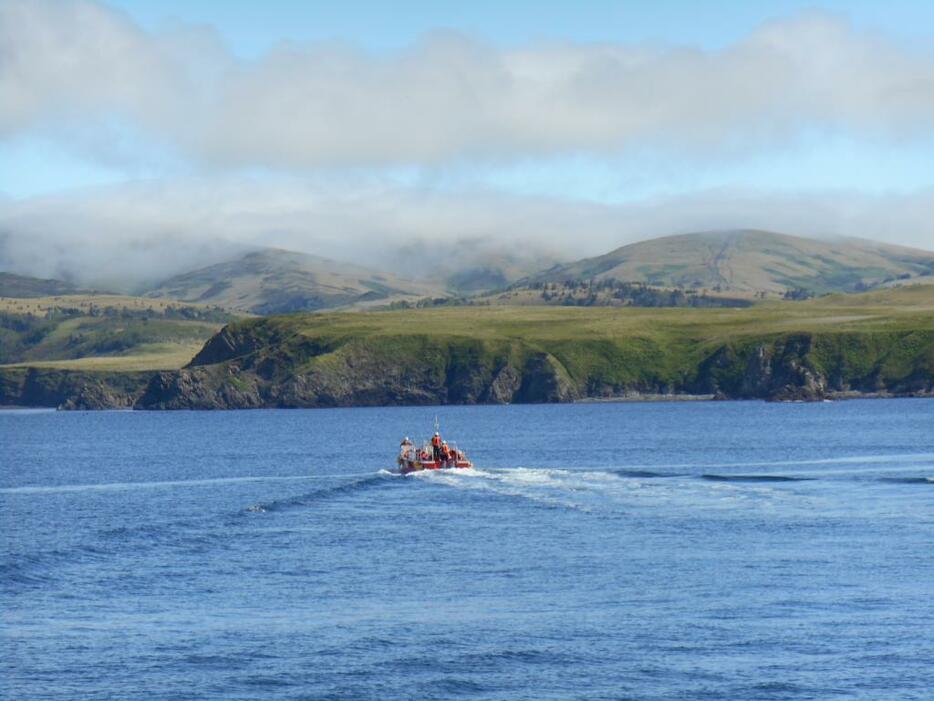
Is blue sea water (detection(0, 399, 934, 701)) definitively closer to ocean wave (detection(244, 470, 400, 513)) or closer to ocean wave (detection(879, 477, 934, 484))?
ocean wave (detection(879, 477, 934, 484))

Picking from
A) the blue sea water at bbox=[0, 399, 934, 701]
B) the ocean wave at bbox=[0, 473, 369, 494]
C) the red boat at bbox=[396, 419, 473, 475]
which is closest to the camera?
the blue sea water at bbox=[0, 399, 934, 701]

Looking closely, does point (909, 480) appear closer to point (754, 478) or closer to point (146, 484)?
point (754, 478)

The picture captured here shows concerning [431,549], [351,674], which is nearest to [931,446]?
[431,549]

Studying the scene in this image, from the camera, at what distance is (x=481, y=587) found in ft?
231

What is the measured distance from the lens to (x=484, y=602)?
66.8 metres

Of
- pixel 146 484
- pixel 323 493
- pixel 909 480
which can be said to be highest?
pixel 909 480

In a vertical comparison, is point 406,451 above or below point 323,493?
above

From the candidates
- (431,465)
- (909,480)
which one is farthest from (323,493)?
(909,480)

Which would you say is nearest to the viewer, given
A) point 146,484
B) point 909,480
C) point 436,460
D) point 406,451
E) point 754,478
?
point 909,480

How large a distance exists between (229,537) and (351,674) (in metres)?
37.2

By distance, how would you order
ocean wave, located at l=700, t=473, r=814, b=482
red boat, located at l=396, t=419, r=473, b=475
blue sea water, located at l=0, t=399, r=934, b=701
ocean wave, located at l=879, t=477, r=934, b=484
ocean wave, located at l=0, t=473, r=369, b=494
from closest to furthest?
1. blue sea water, located at l=0, t=399, r=934, b=701
2. ocean wave, located at l=879, t=477, r=934, b=484
3. ocean wave, located at l=700, t=473, r=814, b=482
4. ocean wave, located at l=0, t=473, r=369, b=494
5. red boat, located at l=396, t=419, r=473, b=475

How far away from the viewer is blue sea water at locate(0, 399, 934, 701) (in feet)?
177

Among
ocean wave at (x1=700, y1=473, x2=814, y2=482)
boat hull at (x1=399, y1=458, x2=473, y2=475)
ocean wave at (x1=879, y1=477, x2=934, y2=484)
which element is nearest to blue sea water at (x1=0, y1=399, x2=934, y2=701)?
ocean wave at (x1=879, y1=477, x2=934, y2=484)

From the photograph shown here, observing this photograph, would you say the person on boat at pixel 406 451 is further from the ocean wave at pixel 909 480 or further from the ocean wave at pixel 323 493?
the ocean wave at pixel 909 480
